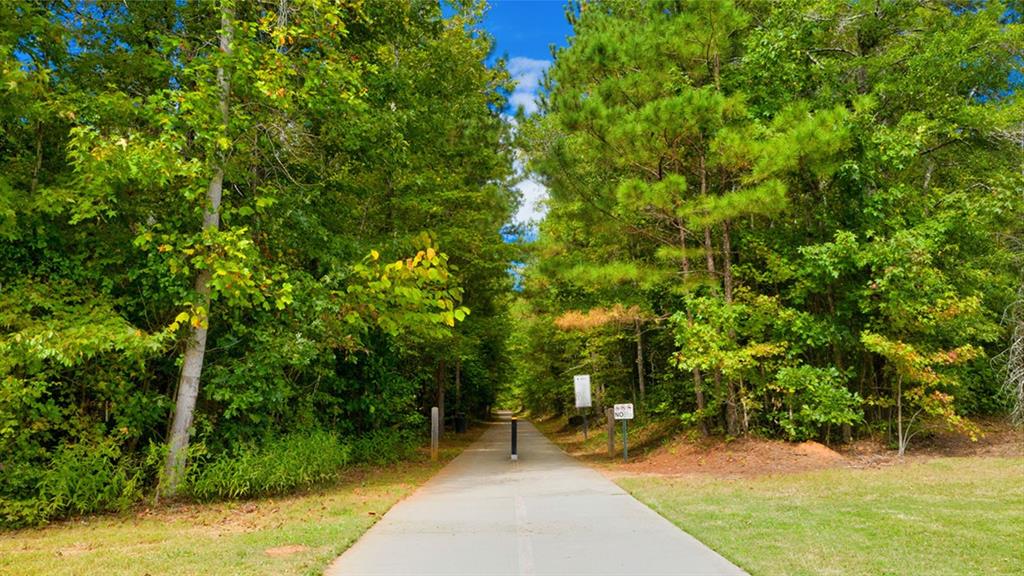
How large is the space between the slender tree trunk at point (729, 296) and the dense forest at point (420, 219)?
9cm

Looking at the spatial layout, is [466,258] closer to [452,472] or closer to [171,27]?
[452,472]

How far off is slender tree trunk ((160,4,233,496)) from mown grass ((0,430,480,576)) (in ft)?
2.02

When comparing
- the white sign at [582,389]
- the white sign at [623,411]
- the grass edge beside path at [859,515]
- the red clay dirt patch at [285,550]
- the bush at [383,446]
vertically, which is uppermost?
the white sign at [582,389]

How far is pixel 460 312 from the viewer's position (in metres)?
6.77

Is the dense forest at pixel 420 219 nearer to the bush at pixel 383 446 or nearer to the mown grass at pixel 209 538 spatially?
the bush at pixel 383 446

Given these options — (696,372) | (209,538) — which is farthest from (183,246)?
(696,372)

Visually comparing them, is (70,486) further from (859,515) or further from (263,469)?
(859,515)

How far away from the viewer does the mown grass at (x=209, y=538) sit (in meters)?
5.39

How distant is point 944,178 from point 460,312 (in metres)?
15.5

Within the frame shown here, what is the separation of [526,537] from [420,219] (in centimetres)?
1234

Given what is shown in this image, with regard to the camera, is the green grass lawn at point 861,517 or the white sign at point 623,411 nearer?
the green grass lawn at point 861,517

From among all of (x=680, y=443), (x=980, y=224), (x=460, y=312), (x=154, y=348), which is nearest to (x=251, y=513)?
(x=154, y=348)

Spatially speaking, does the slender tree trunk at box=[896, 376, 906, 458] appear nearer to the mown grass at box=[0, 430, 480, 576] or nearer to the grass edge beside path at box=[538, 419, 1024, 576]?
the grass edge beside path at box=[538, 419, 1024, 576]

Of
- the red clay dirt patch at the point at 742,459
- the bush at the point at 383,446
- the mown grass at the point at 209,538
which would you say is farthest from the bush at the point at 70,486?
the red clay dirt patch at the point at 742,459
